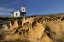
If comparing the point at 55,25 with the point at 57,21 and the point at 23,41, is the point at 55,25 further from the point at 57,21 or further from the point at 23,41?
the point at 23,41

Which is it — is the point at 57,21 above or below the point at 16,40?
above

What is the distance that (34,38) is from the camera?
20047 mm

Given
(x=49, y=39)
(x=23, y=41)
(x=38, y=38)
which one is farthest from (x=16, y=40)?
(x=49, y=39)

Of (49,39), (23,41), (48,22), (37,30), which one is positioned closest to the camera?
(49,39)

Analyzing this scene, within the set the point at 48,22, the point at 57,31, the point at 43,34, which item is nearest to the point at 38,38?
the point at 43,34

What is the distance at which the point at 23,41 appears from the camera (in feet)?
64.8

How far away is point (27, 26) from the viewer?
906 inches

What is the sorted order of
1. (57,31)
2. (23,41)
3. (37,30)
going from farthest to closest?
(57,31)
(37,30)
(23,41)

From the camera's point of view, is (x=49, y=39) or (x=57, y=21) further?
(x=57, y=21)

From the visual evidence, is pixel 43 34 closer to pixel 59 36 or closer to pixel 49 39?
pixel 49 39

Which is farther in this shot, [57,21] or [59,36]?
[57,21]

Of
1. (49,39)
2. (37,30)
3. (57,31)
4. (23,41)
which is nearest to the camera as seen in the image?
(49,39)

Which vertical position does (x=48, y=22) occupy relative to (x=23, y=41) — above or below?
above

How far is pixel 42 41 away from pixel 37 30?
274cm
